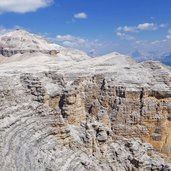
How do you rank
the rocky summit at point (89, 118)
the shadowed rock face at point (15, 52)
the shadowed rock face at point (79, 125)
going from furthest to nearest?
the shadowed rock face at point (15, 52), the rocky summit at point (89, 118), the shadowed rock face at point (79, 125)

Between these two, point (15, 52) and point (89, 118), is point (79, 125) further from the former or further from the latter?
point (15, 52)

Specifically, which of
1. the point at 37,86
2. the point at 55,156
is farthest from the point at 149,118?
the point at 55,156

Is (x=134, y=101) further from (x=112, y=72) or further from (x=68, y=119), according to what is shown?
(x=68, y=119)

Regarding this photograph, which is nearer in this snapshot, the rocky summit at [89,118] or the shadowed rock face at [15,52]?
the rocky summit at [89,118]

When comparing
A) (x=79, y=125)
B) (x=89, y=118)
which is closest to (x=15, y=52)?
(x=89, y=118)

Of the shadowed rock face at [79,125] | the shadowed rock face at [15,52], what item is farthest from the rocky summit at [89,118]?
the shadowed rock face at [15,52]

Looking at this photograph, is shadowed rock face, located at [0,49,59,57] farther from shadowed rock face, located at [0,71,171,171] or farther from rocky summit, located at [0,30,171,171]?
shadowed rock face, located at [0,71,171,171]

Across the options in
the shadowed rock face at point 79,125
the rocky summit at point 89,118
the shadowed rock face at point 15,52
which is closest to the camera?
the shadowed rock face at point 79,125

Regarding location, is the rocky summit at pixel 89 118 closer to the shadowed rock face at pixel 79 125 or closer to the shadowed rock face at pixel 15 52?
the shadowed rock face at pixel 79 125

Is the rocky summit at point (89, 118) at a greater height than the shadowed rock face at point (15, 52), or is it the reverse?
the shadowed rock face at point (15, 52)

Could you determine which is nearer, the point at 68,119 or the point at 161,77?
the point at 68,119
